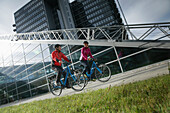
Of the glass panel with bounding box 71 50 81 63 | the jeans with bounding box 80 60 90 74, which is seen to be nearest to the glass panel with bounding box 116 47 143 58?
the glass panel with bounding box 71 50 81 63

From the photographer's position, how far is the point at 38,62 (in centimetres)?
1413

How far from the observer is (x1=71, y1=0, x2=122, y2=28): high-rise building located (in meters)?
66.3

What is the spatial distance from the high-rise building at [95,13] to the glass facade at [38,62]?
55.1m

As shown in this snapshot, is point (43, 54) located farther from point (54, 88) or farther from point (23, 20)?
point (23, 20)

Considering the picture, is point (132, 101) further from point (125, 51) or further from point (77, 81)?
point (125, 51)

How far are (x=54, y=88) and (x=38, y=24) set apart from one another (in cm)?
7078

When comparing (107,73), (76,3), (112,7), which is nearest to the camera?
(107,73)

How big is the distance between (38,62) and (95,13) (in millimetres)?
63076

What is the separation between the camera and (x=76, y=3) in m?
72.9

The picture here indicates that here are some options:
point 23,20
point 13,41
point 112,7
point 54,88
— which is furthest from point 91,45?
point 23,20

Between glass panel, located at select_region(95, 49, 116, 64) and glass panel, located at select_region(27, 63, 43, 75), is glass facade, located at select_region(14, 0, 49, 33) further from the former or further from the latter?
glass panel, located at select_region(95, 49, 116, 64)

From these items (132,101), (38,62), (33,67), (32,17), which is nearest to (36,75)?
(33,67)

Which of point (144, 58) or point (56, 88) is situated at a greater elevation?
point (144, 58)

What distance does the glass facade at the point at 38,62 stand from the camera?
28.4 feet
